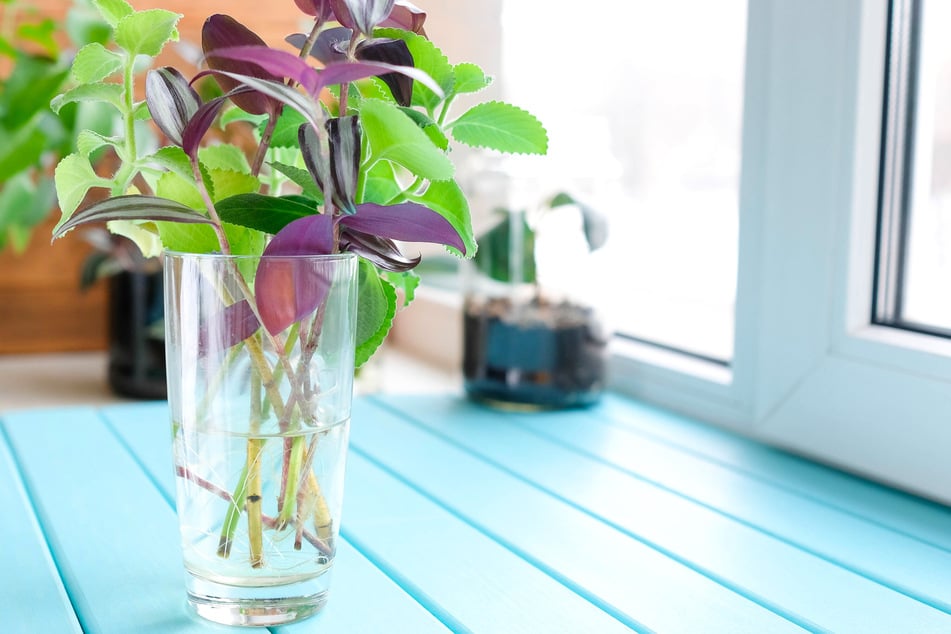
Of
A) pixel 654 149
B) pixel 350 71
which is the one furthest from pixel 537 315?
pixel 350 71

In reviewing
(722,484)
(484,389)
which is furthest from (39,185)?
(722,484)

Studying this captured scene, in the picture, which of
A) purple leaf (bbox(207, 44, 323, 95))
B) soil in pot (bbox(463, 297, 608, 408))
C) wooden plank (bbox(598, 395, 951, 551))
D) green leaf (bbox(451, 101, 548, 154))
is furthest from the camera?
soil in pot (bbox(463, 297, 608, 408))

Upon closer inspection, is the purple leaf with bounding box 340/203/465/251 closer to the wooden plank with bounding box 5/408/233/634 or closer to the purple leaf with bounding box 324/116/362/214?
the purple leaf with bounding box 324/116/362/214

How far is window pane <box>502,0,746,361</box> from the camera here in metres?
0.98

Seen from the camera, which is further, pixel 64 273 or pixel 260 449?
pixel 64 273

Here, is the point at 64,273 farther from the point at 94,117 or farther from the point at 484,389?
the point at 484,389

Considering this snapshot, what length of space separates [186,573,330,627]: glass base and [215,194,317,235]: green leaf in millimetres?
159

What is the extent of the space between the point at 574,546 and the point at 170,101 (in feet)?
1.07

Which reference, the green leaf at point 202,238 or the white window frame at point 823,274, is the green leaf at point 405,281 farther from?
the white window frame at point 823,274

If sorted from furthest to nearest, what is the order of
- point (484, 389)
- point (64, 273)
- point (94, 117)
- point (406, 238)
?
1. point (64, 273)
2. point (94, 117)
3. point (484, 389)
4. point (406, 238)

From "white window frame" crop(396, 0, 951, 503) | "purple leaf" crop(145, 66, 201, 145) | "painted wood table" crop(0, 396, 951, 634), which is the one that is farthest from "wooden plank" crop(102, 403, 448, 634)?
"white window frame" crop(396, 0, 951, 503)

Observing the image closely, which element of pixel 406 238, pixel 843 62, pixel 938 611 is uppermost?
pixel 843 62

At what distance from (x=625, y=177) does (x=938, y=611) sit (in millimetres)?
696

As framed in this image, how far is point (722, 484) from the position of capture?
72 cm
